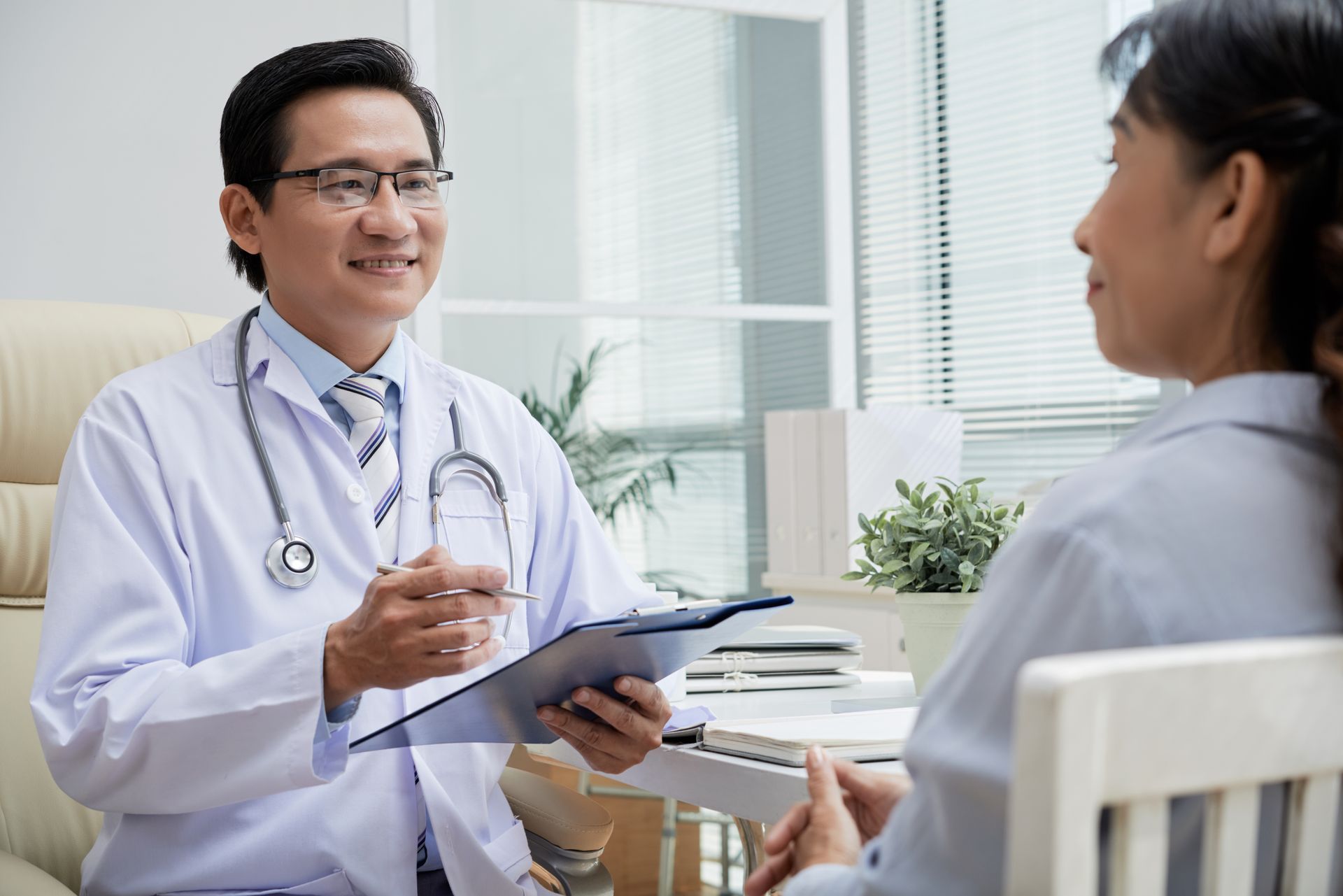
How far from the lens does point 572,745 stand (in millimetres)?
1333

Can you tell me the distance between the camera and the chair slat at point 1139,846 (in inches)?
A: 22.3

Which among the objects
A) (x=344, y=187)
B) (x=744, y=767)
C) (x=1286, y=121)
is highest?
(x=344, y=187)

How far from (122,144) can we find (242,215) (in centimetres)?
116

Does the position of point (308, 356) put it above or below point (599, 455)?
above

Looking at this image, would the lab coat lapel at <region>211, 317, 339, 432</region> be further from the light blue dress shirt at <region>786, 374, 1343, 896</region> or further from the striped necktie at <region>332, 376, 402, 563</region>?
the light blue dress shirt at <region>786, 374, 1343, 896</region>

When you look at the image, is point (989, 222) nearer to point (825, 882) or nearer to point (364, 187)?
point (364, 187)

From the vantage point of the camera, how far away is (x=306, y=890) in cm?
122

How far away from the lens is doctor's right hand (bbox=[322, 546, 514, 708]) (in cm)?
103

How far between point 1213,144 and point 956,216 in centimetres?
284

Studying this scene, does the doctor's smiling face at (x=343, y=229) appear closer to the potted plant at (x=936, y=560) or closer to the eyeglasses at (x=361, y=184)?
the eyeglasses at (x=361, y=184)

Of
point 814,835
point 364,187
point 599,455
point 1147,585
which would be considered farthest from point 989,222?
point 1147,585

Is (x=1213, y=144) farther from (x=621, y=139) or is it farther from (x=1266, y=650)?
(x=621, y=139)

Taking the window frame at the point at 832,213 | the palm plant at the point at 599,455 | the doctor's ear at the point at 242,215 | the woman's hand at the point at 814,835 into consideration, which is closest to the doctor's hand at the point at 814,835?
the woman's hand at the point at 814,835

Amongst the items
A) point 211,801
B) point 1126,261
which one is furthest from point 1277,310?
point 211,801
